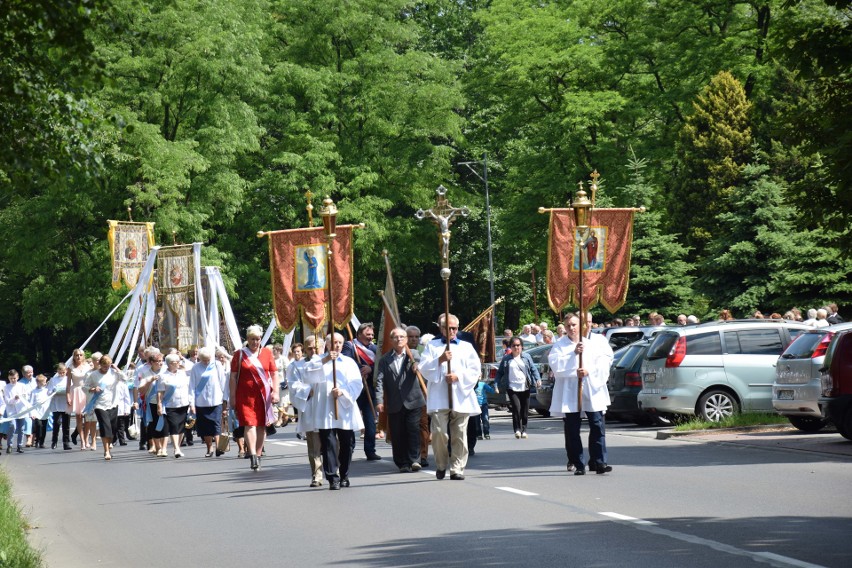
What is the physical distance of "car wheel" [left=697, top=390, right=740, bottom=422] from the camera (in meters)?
22.6

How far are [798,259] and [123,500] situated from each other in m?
21.9

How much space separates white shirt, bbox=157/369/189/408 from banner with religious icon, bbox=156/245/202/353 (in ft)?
33.1

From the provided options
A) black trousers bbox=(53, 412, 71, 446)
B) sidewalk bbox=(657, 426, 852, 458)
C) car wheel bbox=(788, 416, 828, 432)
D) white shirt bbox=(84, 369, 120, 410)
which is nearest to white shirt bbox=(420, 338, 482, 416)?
sidewalk bbox=(657, 426, 852, 458)

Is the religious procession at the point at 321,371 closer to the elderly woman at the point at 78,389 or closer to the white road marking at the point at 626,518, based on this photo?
the elderly woman at the point at 78,389

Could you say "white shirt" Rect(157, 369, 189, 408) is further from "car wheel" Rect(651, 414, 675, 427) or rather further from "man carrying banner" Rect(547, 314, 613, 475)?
"man carrying banner" Rect(547, 314, 613, 475)

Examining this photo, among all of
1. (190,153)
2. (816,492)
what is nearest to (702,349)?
(816,492)

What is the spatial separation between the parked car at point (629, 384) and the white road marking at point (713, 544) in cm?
1252

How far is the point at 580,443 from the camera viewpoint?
1602 centimetres

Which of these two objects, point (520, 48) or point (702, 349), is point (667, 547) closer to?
point (702, 349)

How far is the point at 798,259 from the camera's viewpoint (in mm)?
33594

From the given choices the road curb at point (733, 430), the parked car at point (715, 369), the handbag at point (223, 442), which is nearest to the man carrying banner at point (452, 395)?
the road curb at point (733, 430)

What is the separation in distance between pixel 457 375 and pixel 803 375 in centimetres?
546

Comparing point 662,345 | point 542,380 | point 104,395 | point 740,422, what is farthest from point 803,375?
point 104,395

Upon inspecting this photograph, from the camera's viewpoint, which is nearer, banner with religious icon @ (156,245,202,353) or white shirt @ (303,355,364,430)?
white shirt @ (303,355,364,430)
